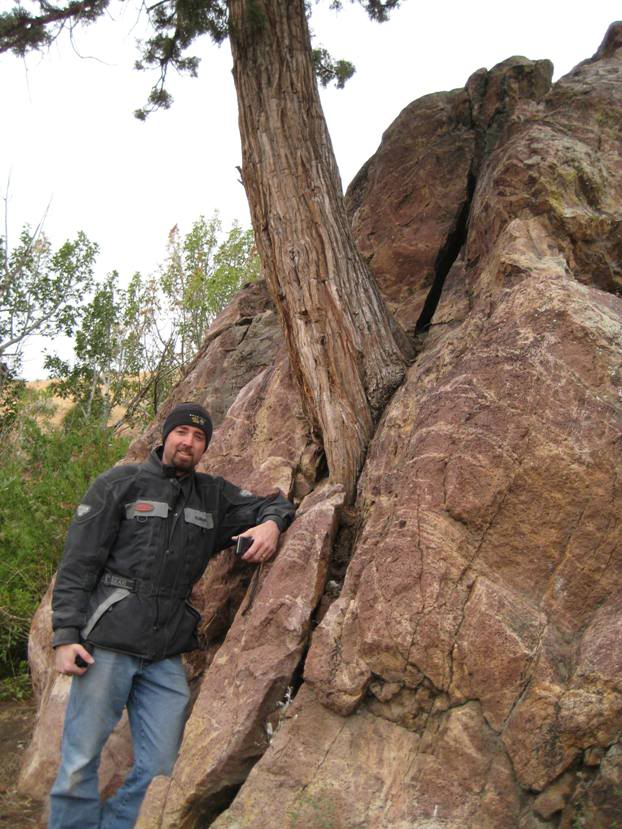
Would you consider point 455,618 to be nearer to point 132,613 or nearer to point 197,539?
point 197,539

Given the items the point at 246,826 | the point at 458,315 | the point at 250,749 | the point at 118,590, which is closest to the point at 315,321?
the point at 458,315

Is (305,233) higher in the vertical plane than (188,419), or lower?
higher

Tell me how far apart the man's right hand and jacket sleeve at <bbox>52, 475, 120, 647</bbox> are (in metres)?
0.04

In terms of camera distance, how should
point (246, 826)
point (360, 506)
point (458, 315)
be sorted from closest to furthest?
1. point (246, 826)
2. point (360, 506)
3. point (458, 315)

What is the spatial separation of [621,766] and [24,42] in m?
6.80

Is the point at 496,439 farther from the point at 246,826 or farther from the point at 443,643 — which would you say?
the point at 246,826

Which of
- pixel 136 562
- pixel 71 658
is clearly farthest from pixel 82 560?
pixel 71 658

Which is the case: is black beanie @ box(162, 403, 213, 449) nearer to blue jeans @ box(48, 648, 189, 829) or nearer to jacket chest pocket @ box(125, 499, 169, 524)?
jacket chest pocket @ box(125, 499, 169, 524)

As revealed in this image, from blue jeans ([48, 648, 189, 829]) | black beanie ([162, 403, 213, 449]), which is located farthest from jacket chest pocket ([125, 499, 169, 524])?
blue jeans ([48, 648, 189, 829])

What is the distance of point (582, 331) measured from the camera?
14.1ft

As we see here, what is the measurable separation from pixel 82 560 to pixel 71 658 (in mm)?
494

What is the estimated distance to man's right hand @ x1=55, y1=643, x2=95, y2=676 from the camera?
3.99 metres

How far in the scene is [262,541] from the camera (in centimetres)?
468

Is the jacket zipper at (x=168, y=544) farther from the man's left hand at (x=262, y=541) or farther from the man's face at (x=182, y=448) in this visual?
the man's left hand at (x=262, y=541)
